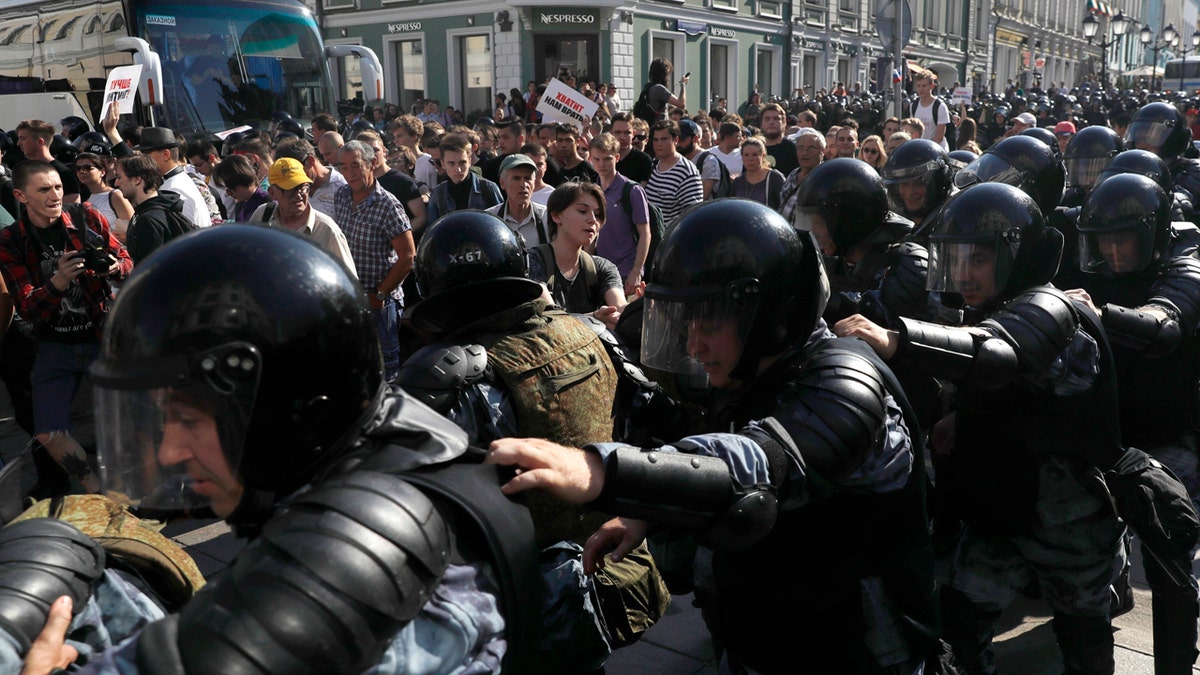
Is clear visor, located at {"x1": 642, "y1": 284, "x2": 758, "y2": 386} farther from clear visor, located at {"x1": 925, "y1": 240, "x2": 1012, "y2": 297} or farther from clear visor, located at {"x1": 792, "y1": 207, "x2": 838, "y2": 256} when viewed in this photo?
clear visor, located at {"x1": 792, "y1": 207, "x2": 838, "y2": 256}

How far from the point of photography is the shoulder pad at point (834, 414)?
1580 mm

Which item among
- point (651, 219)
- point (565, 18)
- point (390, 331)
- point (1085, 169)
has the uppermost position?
point (565, 18)

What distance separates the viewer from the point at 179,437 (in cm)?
122

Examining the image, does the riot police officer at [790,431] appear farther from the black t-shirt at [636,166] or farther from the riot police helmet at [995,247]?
the black t-shirt at [636,166]

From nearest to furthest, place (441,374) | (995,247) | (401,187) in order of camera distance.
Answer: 1. (441,374)
2. (995,247)
3. (401,187)

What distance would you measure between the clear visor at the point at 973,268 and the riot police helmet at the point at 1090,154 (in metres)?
3.84

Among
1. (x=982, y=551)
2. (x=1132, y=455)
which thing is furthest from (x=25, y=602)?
(x=1132, y=455)

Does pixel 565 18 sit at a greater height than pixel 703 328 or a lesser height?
greater

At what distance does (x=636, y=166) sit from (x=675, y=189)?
0.67m

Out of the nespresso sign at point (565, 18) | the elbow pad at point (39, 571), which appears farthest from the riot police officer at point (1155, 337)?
the nespresso sign at point (565, 18)

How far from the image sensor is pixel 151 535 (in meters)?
1.74

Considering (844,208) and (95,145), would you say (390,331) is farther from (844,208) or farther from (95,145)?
(95,145)

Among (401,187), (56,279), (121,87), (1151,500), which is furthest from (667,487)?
(121,87)

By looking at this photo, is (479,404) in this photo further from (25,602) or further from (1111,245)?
(1111,245)
